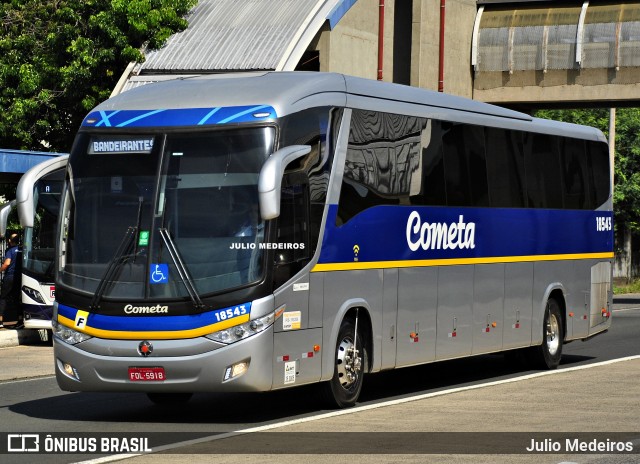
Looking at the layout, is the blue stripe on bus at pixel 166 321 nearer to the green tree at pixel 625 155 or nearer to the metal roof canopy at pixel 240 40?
the metal roof canopy at pixel 240 40

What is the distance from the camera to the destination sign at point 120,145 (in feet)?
43.0

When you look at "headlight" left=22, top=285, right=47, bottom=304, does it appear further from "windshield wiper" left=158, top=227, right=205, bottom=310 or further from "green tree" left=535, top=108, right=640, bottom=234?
"green tree" left=535, top=108, right=640, bottom=234

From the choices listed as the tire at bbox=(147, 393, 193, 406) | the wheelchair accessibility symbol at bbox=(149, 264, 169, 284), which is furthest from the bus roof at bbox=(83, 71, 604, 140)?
the tire at bbox=(147, 393, 193, 406)

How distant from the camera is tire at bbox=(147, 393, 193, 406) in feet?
47.9

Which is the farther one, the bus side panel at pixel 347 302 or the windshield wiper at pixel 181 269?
the bus side panel at pixel 347 302

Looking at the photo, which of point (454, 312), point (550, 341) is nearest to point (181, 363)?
point (454, 312)

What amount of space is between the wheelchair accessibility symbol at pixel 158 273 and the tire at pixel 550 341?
7.98m

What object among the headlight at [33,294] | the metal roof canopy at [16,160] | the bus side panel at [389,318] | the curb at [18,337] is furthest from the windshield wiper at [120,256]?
the metal roof canopy at [16,160]

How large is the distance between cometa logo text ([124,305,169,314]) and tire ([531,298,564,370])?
8005 mm

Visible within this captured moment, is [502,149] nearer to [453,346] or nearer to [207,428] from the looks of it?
[453,346]

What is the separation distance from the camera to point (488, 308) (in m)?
17.6

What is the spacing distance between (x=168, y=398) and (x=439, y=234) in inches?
150

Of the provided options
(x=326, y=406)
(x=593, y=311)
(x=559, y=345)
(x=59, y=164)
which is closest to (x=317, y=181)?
(x=326, y=406)

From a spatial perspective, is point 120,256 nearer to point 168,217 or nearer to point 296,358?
point 168,217
